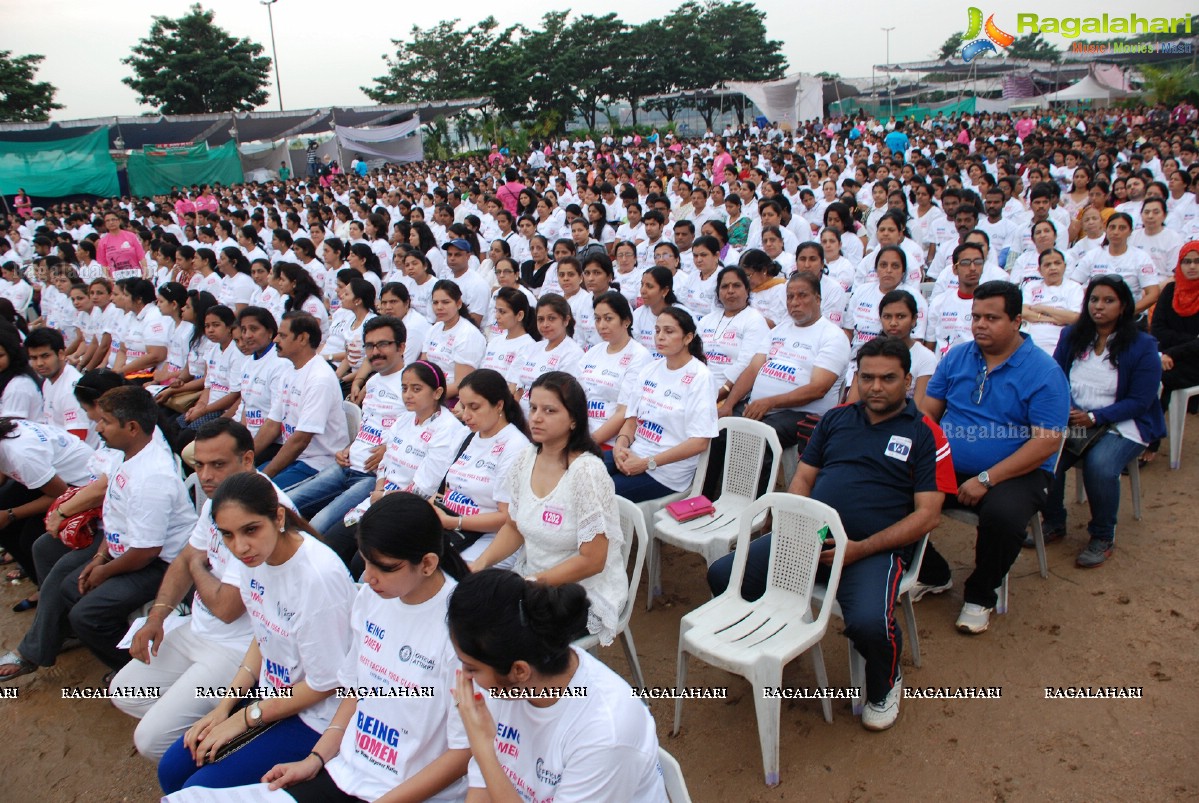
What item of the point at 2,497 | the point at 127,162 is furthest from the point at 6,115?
the point at 2,497

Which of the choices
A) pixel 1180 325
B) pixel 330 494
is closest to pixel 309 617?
pixel 330 494

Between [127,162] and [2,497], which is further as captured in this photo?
[127,162]


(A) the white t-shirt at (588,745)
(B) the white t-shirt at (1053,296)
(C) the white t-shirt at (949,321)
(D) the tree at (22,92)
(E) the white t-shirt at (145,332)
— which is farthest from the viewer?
(D) the tree at (22,92)

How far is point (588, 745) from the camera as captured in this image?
1624mm

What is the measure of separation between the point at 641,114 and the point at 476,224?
127ft

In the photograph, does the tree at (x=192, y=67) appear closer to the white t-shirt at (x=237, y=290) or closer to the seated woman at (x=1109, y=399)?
the white t-shirt at (x=237, y=290)

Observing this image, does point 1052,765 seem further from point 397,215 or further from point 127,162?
point 127,162

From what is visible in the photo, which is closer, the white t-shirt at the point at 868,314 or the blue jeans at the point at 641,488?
the blue jeans at the point at 641,488

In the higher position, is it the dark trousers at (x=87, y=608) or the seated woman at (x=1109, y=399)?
the seated woman at (x=1109, y=399)

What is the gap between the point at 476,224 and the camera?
10164 millimetres

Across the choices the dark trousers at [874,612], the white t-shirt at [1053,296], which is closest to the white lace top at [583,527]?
the dark trousers at [874,612]

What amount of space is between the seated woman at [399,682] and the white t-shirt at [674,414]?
5.79ft

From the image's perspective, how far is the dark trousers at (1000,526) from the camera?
312 centimetres

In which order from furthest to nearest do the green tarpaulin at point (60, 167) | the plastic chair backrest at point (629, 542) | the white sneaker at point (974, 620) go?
the green tarpaulin at point (60, 167) < the white sneaker at point (974, 620) < the plastic chair backrest at point (629, 542)
